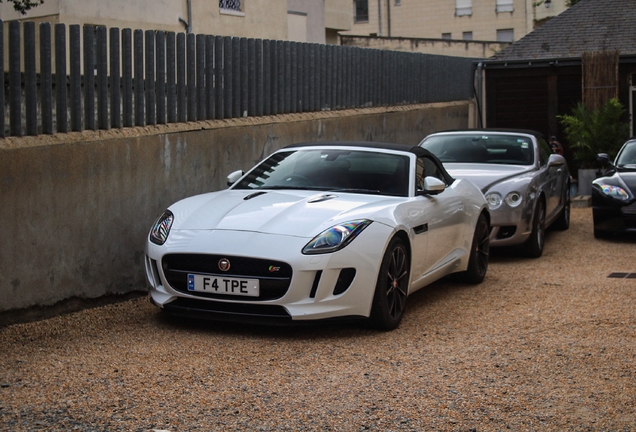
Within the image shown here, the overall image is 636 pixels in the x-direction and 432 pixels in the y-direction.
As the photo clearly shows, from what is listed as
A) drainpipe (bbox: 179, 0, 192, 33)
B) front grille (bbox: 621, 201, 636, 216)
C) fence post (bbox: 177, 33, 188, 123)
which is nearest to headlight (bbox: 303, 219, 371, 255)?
fence post (bbox: 177, 33, 188, 123)

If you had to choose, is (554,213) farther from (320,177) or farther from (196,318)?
(196,318)

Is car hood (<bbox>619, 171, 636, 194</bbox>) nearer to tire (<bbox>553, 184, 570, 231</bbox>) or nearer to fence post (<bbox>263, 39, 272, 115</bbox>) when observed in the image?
tire (<bbox>553, 184, 570, 231</bbox>)

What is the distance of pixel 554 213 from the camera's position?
12328 millimetres

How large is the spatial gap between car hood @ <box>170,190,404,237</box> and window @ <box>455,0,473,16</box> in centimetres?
5904

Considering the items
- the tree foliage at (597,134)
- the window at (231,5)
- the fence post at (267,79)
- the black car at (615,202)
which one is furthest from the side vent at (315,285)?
the window at (231,5)

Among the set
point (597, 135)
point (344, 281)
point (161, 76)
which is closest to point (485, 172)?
point (161, 76)

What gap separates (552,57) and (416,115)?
292 inches

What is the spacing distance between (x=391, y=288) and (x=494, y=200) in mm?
4196

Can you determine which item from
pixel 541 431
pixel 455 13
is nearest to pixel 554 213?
pixel 541 431

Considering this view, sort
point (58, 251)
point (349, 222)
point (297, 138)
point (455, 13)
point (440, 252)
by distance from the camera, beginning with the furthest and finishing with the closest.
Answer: point (455, 13) < point (297, 138) < point (440, 252) < point (58, 251) < point (349, 222)

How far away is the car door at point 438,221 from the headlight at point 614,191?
14.7 feet

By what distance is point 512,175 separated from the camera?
1089 cm

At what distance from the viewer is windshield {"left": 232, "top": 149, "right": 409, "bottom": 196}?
7492mm

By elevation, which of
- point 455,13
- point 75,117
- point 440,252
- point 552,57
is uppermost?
point 455,13
